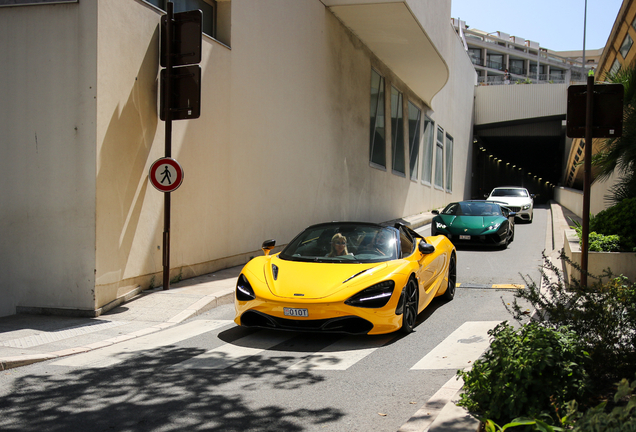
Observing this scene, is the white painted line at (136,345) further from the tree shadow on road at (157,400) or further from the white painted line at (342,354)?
the white painted line at (342,354)

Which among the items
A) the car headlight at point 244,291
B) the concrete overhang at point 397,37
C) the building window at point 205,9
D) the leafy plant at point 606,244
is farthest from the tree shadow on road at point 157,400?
the concrete overhang at point 397,37

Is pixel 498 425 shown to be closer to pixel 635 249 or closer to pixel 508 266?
pixel 635 249

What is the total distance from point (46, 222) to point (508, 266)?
930 cm

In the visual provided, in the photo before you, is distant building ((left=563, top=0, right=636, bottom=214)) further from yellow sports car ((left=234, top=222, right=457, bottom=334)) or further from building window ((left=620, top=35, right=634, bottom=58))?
yellow sports car ((left=234, top=222, right=457, bottom=334))

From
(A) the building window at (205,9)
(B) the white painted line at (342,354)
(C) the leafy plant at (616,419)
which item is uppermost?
(A) the building window at (205,9)

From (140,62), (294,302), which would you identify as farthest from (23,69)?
(294,302)

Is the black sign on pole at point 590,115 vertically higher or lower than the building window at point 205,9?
lower

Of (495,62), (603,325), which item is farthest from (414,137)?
(495,62)

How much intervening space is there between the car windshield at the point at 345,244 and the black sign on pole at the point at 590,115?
9.26 ft

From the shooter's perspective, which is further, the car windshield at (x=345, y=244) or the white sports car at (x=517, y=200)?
the white sports car at (x=517, y=200)

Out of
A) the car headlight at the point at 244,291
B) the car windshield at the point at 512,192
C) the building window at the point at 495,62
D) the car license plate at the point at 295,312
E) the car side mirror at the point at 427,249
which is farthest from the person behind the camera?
the building window at the point at 495,62

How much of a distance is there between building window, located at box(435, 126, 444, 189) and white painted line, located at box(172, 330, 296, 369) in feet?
100

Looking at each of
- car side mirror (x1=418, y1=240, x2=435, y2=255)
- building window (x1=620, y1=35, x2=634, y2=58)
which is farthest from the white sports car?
car side mirror (x1=418, y1=240, x2=435, y2=255)

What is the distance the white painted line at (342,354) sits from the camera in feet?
19.0
